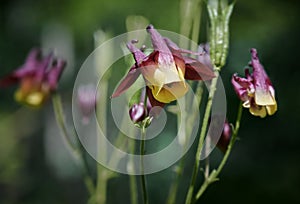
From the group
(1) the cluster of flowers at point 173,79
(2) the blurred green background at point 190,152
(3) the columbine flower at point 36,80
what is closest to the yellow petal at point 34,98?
(3) the columbine flower at point 36,80

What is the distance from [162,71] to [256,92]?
148 millimetres

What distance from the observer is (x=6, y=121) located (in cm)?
358

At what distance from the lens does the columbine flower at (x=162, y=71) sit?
75 centimetres

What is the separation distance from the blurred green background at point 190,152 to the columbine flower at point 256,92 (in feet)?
3.42

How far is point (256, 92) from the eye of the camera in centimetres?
81

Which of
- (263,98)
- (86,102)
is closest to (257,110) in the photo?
(263,98)

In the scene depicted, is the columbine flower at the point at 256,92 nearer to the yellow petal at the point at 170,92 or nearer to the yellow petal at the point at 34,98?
the yellow petal at the point at 170,92

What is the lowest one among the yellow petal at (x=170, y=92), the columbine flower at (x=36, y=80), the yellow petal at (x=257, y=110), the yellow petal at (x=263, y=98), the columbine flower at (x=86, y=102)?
the columbine flower at (x=86, y=102)

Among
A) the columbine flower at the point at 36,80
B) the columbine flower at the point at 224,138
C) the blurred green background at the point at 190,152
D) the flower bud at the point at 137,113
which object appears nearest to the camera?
the flower bud at the point at 137,113

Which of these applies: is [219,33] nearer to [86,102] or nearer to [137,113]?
[137,113]

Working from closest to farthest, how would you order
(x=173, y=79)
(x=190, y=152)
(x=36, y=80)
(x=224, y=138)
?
(x=173, y=79), (x=224, y=138), (x=36, y=80), (x=190, y=152)

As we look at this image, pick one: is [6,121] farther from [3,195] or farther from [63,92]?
[3,195]

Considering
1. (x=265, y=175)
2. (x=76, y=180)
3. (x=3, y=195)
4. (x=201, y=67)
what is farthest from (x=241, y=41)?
(x=201, y=67)

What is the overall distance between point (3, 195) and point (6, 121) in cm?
88
